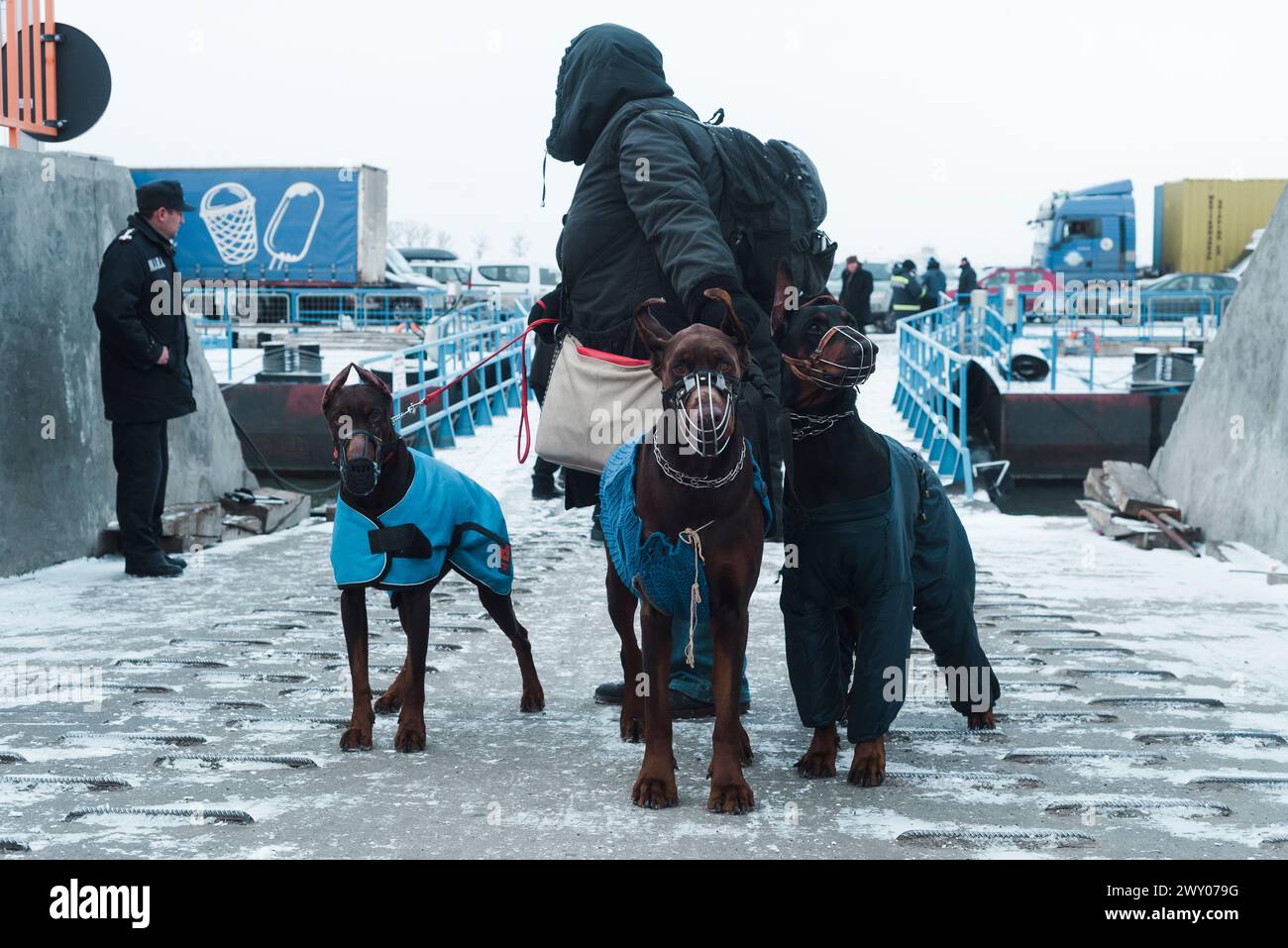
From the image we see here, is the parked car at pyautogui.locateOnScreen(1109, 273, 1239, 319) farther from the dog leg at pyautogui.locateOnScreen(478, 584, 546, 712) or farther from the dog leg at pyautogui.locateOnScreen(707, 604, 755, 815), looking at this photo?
the dog leg at pyautogui.locateOnScreen(707, 604, 755, 815)

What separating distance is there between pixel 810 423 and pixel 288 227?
2610 cm

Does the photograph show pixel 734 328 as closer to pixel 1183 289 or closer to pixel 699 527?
pixel 699 527

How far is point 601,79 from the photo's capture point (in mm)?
4195

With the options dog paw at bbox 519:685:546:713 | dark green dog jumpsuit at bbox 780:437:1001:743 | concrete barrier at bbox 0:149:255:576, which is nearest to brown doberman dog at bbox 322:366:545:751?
dog paw at bbox 519:685:546:713

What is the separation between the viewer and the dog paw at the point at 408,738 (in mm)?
4094

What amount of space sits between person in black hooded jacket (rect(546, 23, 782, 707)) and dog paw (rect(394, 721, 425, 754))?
34.8 inches

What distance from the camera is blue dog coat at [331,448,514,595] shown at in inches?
160

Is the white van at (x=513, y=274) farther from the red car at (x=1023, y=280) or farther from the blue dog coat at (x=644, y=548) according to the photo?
the blue dog coat at (x=644, y=548)

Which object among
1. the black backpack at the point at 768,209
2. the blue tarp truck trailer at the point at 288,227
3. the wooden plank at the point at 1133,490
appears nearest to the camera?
the black backpack at the point at 768,209

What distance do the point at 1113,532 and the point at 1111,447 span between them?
28.4 ft

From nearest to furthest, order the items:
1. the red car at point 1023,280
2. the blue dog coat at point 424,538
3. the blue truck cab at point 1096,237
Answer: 1. the blue dog coat at point 424,538
2. the red car at point 1023,280
3. the blue truck cab at point 1096,237

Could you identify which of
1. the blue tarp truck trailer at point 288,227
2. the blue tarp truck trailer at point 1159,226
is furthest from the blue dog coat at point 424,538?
the blue tarp truck trailer at point 1159,226

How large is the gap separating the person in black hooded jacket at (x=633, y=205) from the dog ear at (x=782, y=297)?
0.06m

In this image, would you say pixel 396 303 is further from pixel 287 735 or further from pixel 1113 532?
pixel 287 735
